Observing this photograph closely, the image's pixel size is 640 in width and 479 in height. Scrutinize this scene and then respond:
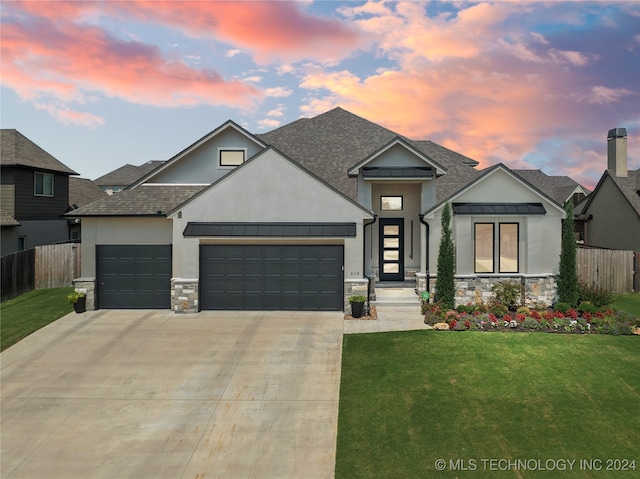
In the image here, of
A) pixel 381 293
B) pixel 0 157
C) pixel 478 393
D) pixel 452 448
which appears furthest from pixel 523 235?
pixel 0 157

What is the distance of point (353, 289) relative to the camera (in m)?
15.5

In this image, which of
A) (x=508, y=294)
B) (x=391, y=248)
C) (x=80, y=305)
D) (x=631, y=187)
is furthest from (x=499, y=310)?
(x=631, y=187)

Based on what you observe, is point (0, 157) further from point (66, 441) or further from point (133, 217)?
point (66, 441)

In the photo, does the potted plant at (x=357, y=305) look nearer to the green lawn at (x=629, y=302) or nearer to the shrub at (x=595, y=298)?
the shrub at (x=595, y=298)

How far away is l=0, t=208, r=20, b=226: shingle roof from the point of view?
2336 cm

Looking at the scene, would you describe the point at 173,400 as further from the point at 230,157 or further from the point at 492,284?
the point at 492,284

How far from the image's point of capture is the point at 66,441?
25.8ft

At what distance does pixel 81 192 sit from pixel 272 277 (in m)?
25.5

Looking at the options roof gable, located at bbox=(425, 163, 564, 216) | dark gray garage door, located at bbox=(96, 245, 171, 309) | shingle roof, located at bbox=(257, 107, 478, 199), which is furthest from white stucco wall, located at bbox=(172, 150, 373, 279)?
roof gable, located at bbox=(425, 163, 564, 216)

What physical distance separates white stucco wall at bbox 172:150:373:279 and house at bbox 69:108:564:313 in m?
0.04

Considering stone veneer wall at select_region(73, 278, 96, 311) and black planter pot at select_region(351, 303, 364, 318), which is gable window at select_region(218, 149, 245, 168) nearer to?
stone veneer wall at select_region(73, 278, 96, 311)

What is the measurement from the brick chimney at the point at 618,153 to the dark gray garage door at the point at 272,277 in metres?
27.7

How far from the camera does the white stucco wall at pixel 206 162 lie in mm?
18672

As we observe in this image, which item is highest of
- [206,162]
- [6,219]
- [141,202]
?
[206,162]
